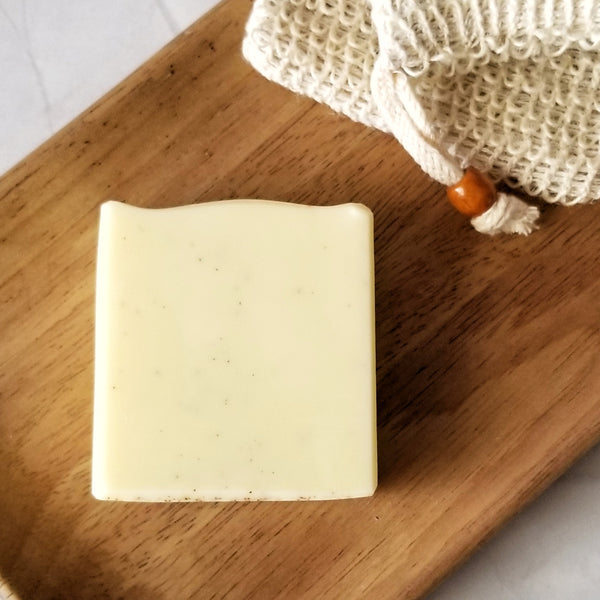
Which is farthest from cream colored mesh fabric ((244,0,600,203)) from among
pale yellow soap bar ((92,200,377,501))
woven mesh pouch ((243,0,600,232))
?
pale yellow soap bar ((92,200,377,501))

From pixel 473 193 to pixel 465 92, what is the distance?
0.08m

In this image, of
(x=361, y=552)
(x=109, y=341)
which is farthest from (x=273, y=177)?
(x=361, y=552)

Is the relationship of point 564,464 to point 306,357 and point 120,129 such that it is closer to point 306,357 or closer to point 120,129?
point 306,357

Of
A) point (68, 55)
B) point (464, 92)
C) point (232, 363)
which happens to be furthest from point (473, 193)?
point (68, 55)

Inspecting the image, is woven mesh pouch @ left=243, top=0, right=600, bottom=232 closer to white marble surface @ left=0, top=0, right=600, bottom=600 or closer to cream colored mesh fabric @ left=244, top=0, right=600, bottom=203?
cream colored mesh fabric @ left=244, top=0, right=600, bottom=203

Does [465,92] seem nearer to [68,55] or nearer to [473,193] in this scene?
[473,193]

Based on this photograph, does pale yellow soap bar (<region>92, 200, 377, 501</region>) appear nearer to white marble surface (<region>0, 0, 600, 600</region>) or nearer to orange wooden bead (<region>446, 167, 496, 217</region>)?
orange wooden bead (<region>446, 167, 496, 217</region>)

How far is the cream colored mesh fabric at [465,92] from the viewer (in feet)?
1.71

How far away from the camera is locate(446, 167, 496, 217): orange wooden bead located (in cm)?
52

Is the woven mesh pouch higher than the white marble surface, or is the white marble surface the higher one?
the white marble surface

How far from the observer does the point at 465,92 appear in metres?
0.54

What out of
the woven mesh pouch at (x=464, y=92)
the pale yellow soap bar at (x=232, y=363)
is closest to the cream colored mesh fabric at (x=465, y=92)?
the woven mesh pouch at (x=464, y=92)

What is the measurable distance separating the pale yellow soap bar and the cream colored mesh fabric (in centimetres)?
10

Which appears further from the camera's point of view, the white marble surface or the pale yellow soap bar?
the white marble surface
